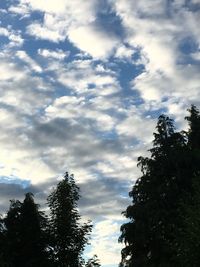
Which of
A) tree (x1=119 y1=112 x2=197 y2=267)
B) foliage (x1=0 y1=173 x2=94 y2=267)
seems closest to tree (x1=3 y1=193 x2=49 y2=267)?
foliage (x1=0 y1=173 x2=94 y2=267)

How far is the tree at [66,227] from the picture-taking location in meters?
31.0

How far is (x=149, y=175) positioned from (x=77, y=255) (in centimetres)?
1717

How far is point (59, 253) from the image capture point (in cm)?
3114

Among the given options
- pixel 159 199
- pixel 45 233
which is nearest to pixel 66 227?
pixel 45 233

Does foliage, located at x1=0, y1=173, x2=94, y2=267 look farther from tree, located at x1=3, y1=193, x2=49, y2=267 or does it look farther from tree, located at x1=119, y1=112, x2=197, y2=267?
tree, located at x1=119, y1=112, x2=197, y2=267

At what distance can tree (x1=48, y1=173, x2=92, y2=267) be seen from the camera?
102 ft

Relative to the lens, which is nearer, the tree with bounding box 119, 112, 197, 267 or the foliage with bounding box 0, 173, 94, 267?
the foliage with bounding box 0, 173, 94, 267

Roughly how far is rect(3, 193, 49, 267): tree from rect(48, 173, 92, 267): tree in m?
10.6

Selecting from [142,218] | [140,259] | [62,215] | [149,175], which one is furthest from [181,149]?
[62,215]

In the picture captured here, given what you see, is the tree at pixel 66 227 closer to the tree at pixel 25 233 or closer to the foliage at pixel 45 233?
the foliage at pixel 45 233

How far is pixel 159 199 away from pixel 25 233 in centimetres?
1148

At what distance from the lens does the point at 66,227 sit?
31.8 m

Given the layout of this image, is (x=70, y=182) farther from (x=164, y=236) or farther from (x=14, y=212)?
(x=14, y=212)

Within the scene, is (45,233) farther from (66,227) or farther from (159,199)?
(159,199)
